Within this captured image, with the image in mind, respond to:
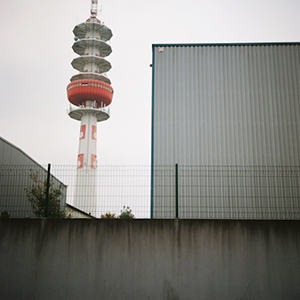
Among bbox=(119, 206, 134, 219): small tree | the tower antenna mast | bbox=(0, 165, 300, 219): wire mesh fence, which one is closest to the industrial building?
bbox=(0, 165, 300, 219): wire mesh fence

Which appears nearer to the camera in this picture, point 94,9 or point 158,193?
point 158,193

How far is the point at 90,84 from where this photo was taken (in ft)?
132

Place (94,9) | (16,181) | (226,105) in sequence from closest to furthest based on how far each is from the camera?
(16,181) → (226,105) → (94,9)

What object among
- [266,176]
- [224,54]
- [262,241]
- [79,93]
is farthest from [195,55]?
[79,93]

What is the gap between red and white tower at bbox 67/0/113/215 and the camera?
38344mm

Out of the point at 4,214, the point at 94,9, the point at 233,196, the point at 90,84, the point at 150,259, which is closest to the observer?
the point at 150,259

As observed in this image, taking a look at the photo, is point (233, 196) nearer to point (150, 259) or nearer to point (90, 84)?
point (150, 259)

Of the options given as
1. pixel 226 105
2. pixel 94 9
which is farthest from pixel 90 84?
pixel 226 105

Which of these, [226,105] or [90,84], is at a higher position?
[90,84]

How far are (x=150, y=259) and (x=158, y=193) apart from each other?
3287 millimetres

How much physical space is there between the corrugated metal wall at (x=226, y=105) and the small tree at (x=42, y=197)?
4.27 m

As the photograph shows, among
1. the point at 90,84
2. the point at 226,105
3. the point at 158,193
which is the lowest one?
the point at 158,193

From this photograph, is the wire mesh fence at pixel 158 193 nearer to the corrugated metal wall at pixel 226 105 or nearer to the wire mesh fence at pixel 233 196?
the wire mesh fence at pixel 233 196

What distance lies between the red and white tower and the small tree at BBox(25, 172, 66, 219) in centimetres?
2540
